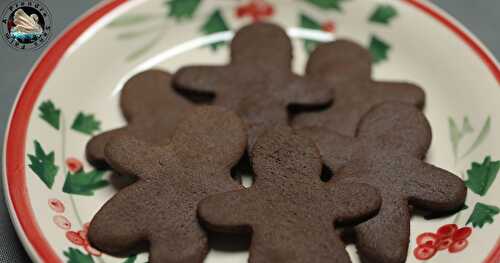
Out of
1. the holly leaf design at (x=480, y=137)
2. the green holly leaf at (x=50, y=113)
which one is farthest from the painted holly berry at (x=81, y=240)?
the holly leaf design at (x=480, y=137)

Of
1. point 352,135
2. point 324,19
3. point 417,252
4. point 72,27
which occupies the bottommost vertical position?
point 417,252

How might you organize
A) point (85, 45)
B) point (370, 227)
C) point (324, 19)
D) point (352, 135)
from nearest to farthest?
point (370, 227), point (352, 135), point (85, 45), point (324, 19)

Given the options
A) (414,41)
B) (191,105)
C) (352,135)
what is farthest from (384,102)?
(191,105)

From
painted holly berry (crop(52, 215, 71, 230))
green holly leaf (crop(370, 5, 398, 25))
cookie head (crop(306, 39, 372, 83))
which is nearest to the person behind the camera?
painted holly berry (crop(52, 215, 71, 230))

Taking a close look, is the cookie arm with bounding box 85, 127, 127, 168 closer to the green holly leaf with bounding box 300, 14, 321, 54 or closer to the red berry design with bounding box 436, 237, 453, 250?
the green holly leaf with bounding box 300, 14, 321, 54

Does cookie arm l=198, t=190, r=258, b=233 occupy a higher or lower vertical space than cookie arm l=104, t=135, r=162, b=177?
lower

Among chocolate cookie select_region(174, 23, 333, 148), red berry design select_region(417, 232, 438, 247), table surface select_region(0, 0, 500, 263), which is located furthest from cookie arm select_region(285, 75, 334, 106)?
table surface select_region(0, 0, 500, 263)

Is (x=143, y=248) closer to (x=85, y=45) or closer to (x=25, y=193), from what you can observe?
(x=25, y=193)
